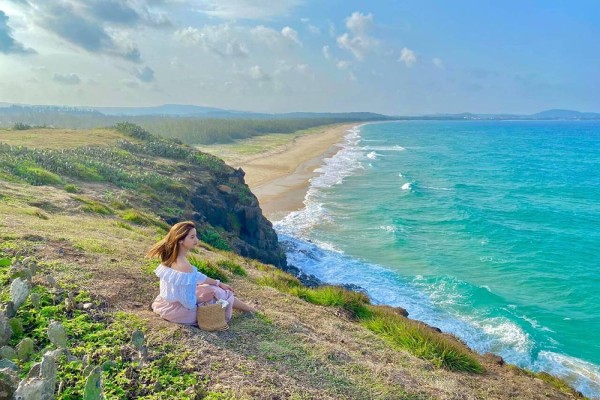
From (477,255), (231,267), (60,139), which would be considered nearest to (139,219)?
(231,267)

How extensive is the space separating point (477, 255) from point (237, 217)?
1524 centimetres

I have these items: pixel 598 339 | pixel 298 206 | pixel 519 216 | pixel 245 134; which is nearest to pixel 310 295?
pixel 598 339

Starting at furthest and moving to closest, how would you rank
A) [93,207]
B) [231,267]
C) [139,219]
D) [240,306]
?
[139,219], [93,207], [231,267], [240,306]

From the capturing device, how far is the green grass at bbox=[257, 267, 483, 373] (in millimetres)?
8758

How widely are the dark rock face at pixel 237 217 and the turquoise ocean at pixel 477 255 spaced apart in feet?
6.53

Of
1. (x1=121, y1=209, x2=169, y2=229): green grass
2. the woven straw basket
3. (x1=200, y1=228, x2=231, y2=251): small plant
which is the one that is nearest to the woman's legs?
the woven straw basket

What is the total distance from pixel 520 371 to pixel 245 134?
114 meters

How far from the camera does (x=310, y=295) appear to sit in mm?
11328

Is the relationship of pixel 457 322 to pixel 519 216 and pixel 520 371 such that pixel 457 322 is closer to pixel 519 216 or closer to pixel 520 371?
pixel 520 371

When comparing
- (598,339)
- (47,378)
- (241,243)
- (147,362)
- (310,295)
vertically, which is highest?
(47,378)

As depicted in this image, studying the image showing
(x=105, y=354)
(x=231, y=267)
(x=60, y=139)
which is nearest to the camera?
(x=105, y=354)

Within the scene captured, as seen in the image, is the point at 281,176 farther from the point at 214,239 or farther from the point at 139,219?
the point at 139,219

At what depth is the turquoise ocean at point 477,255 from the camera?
18.2m

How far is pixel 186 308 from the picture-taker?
7.04 meters
